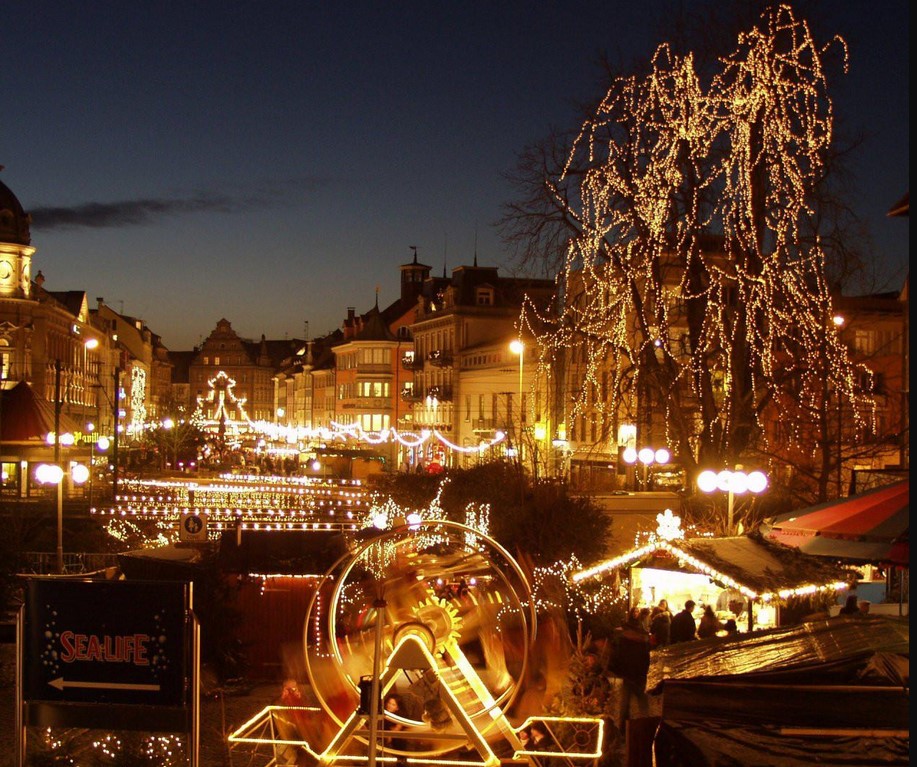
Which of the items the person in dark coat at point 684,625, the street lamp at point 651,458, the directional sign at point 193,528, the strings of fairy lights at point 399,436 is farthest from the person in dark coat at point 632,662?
the strings of fairy lights at point 399,436

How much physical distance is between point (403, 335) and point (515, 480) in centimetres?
6981

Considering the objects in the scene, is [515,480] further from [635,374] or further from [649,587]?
[649,587]

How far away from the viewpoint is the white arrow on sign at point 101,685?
8547 mm

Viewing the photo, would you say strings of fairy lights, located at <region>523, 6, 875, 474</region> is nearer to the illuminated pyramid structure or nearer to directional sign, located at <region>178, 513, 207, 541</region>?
directional sign, located at <region>178, 513, 207, 541</region>

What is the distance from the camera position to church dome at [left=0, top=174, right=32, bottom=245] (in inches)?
3219

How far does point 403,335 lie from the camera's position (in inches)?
3755

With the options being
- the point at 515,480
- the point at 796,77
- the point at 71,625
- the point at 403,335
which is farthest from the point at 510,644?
the point at 403,335

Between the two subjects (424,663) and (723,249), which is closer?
(424,663)

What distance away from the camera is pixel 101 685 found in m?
8.59

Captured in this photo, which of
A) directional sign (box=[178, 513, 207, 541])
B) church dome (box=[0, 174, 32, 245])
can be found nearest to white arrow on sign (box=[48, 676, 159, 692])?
directional sign (box=[178, 513, 207, 541])

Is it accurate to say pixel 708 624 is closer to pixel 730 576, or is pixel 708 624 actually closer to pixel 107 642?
pixel 730 576

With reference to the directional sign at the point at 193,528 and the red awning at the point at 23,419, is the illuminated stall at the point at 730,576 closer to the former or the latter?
the directional sign at the point at 193,528

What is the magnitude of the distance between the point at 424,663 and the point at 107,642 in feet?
12.3

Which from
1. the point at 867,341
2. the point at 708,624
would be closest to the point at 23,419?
the point at 867,341
